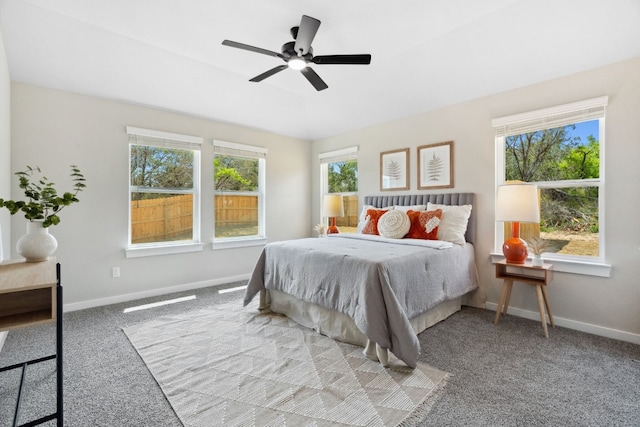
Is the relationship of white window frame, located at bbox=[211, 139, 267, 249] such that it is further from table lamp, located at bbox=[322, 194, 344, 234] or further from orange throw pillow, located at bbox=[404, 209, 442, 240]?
orange throw pillow, located at bbox=[404, 209, 442, 240]

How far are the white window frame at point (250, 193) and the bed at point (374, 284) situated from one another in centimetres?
153

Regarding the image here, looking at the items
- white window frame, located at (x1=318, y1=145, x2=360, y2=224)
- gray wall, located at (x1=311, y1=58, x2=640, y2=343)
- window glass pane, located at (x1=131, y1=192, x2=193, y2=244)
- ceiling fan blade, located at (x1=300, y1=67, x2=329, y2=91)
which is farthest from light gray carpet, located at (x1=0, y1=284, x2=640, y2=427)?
white window frame, located at (x1=318, y1=145, x2=360, y2=224)

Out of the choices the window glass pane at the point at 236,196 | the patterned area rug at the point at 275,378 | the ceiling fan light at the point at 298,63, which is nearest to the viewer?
the patterned area rug at the point at 275,378

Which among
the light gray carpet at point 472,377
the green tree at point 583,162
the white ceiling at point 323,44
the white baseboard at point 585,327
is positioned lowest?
the light gray carpet at point 472,377

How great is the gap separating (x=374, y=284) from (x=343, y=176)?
329 centimetres

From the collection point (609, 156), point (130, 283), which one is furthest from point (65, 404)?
point (609, 156)

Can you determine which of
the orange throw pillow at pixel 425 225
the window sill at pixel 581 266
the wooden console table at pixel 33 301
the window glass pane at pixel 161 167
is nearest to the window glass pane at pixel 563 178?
the window sill at pixel 581 266

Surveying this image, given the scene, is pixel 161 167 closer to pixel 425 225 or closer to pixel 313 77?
pixel 313 77

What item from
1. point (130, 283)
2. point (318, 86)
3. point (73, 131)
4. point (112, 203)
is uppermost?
point (318, 86)

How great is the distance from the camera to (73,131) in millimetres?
3279

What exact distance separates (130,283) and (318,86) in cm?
324

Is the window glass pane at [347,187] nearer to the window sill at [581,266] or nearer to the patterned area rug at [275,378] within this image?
the patterned area rug at [275,378]

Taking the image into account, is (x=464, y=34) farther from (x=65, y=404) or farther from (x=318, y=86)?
(x=65, y=404)

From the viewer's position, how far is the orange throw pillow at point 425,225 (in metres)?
3.27
